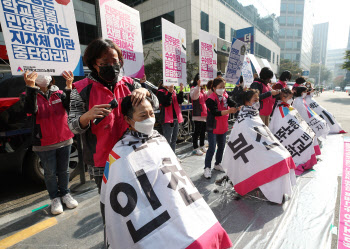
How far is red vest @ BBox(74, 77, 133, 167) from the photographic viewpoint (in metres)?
1.66

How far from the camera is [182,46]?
4.23 metres

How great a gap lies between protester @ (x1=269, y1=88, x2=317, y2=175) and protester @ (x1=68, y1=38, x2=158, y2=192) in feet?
12.5

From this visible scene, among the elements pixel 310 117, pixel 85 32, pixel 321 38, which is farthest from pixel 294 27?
pixel 321 38

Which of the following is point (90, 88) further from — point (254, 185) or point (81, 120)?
point (254, 185)

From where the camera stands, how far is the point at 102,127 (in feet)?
5.43

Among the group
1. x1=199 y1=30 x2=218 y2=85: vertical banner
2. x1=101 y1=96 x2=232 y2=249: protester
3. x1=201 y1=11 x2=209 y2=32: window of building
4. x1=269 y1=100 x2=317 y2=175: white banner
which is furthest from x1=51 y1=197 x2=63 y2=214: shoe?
x1=201 y1=11 x2=209 y2=32: window of building

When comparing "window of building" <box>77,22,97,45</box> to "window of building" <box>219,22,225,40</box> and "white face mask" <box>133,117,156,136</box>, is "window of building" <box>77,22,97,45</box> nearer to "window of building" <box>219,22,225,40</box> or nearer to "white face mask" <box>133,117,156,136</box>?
"window of building" <box>219,22,225,40</box>

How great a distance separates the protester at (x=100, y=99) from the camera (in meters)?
1.58

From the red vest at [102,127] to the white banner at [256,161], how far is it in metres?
2.08

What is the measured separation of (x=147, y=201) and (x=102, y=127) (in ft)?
2.20

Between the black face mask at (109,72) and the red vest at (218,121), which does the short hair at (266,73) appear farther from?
the black face mask at (109,72)

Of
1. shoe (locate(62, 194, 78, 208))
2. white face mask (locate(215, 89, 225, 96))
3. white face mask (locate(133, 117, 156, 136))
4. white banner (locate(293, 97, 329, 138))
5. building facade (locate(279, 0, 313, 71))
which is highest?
building facade (locate(279, 0, 313, 71))

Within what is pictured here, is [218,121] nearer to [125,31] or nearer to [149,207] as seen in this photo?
[125,31]

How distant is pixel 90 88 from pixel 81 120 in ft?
1.01
